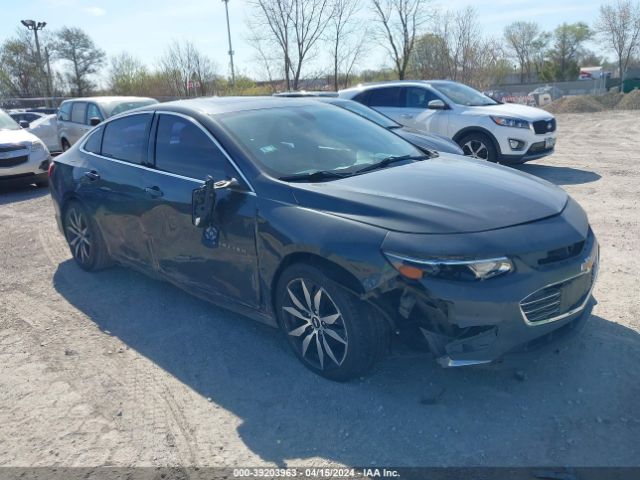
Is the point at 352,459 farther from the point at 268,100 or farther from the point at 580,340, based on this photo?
the point at 268,100

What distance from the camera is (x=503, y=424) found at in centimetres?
301

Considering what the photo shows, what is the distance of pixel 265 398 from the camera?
134 inches

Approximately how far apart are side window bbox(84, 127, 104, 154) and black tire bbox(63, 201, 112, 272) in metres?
0.55

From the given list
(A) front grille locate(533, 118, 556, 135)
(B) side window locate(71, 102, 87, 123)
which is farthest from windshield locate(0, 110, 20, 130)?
(A) front grille locate(533, 118, 556, 135)

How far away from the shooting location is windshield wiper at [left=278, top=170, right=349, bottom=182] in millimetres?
3706

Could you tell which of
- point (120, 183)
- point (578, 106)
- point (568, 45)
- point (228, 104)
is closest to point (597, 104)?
point (578, 106)

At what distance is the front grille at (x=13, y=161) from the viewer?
10.6 m

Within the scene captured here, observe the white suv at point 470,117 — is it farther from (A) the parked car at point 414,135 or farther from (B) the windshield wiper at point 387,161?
(B) the windshield wiper at point 387,161

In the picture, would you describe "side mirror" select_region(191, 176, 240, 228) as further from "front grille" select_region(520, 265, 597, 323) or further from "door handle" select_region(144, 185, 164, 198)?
"front grille" select_region(520, 265, 597, 323)

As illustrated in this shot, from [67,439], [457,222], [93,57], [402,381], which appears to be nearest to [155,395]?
[67,439]

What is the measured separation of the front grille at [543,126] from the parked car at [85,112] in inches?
306

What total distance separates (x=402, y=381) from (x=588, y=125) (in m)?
18.0

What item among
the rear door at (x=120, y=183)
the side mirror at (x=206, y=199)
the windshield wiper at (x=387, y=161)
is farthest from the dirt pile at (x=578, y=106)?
the side mirror at (x=206, y=199)

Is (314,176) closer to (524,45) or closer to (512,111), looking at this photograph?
(512,111)
